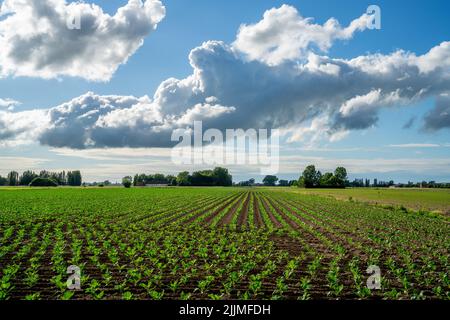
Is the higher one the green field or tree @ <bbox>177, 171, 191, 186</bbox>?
tree @ <bbox>177, 171, 191, 186</bbox>

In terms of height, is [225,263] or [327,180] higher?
[327,180]

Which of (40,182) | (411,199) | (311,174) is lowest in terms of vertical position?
(411,199)

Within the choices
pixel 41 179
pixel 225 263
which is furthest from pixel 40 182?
pixel 225 263

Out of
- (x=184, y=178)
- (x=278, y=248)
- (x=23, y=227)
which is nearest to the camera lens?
(x=278, y=248)

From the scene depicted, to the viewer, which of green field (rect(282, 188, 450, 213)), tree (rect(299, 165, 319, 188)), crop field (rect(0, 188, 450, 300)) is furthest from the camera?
tree (rect(299, 165, 319, 188))

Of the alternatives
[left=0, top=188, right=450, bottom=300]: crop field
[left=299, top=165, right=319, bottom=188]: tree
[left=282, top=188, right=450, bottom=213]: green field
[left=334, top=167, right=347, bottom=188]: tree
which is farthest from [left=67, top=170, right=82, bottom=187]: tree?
[left=0, top=188, right=450, bottom=300]: crop field

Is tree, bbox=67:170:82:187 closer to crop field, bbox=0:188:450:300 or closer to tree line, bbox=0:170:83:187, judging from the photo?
tree line, bbox=0:170:83:187

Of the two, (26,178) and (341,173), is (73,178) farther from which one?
(341,173)

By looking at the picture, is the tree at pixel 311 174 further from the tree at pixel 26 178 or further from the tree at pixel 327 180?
the tree at pixel 26 178
